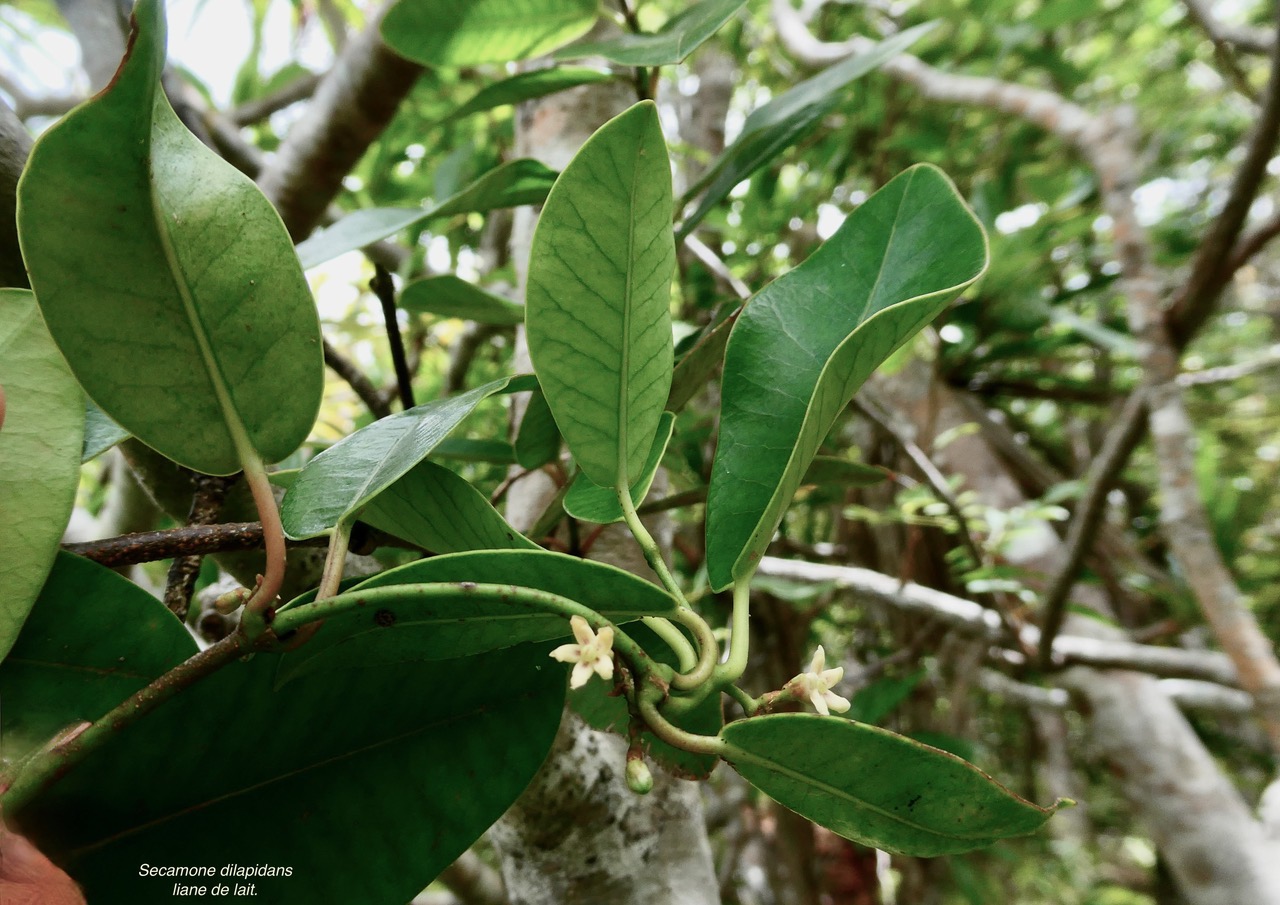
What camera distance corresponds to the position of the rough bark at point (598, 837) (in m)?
0.43

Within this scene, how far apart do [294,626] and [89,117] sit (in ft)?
0.51

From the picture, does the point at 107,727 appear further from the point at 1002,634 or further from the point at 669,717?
the point at 1002,634

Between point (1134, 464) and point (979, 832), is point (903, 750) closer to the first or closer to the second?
point (979, 832)

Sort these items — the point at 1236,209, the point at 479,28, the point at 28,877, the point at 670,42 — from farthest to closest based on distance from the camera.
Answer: the point at 1236,209 < the point at 479,28 < the point at 670,42 < the point at 28,877

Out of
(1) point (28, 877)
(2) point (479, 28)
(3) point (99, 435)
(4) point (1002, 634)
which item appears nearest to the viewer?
(1) point (28, 877)

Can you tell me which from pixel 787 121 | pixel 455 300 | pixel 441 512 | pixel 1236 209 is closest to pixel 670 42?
pixel 787 121

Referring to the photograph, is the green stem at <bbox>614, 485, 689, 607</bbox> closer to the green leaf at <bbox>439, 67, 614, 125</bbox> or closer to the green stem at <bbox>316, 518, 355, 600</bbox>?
the green stem at <bbox>316, 518, 355, 600</bbox>

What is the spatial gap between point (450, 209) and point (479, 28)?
0.17m

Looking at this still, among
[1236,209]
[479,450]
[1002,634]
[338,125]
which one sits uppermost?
[338,125]

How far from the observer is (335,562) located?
0.78 feet

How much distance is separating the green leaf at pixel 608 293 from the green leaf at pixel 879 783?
0.11 m

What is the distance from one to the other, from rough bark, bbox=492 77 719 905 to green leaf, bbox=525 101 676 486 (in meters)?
0.23

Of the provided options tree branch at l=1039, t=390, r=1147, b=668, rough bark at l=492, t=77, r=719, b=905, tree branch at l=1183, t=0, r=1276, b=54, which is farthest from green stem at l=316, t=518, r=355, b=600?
tree branch at l=1183, t=0, r=1276, b=54

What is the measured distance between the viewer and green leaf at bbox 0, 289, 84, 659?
235 millimetres
